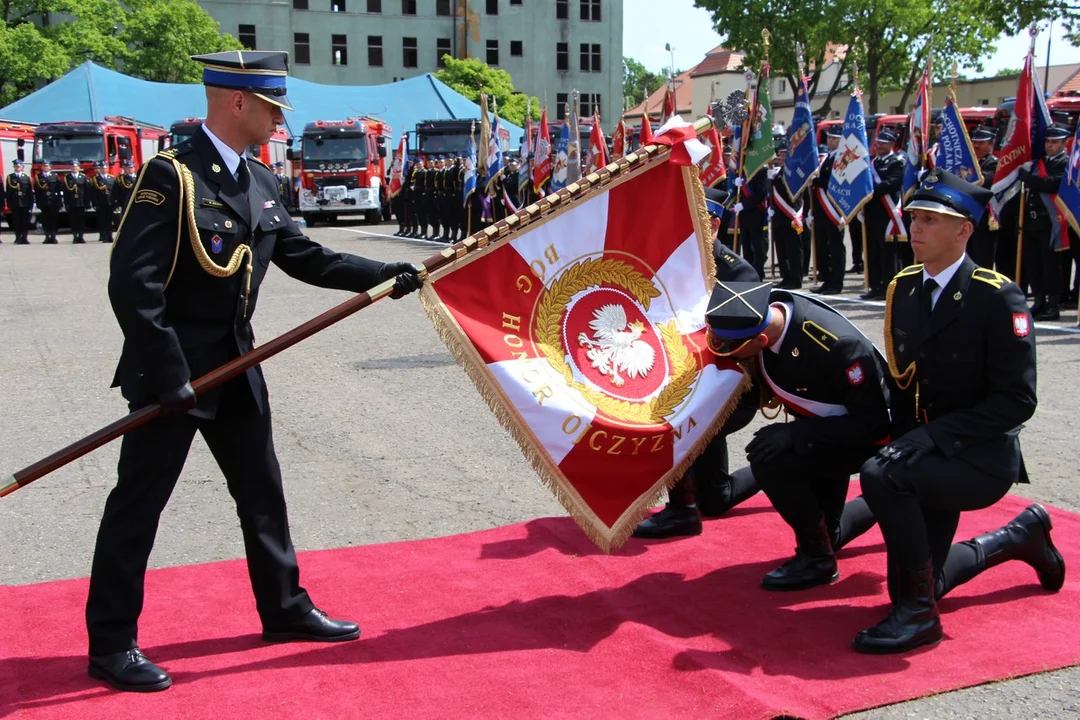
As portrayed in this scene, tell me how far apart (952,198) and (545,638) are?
2116 mm

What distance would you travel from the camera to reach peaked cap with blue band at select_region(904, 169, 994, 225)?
398 cm

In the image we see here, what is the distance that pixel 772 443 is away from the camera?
439cm

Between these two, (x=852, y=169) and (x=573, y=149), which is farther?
(x=573, y=149)

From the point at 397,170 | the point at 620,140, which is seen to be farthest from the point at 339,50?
the point at 620,140

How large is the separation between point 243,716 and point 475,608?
1.16 meters

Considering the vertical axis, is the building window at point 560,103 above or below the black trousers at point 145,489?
above

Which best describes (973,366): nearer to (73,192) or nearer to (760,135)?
(760,135)

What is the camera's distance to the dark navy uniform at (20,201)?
2773 centimetres

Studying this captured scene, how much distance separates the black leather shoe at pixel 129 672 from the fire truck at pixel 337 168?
94.3 feet

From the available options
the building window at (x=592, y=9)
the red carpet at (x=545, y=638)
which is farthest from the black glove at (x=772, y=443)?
the building window at (x=592, y=9)

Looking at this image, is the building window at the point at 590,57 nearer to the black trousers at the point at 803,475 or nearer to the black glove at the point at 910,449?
the black trousers at the point at 803,475

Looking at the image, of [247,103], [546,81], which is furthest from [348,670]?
[546,81]

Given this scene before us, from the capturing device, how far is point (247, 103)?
3.79 metres

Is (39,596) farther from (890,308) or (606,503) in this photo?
(890,308)
